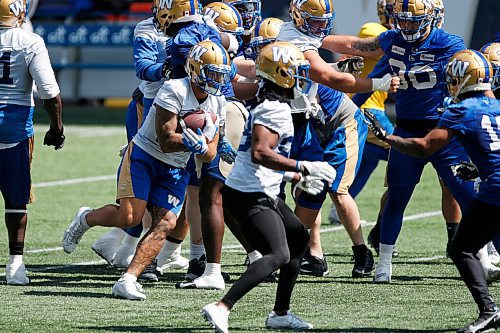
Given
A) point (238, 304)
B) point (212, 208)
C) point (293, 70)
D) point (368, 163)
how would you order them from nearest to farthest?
1. point (293, 70)
2. point (238, 304)
3. point (212, 208)
4. point (368, 163)

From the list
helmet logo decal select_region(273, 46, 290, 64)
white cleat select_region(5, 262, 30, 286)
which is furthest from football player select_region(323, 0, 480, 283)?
white cleat select_region(5, 262, 30, 286)

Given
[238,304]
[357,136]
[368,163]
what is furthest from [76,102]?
[238,304]

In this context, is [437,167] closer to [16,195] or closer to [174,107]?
[174,107]

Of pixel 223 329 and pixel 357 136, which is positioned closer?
pixel 223 329

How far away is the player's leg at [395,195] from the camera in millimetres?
7766

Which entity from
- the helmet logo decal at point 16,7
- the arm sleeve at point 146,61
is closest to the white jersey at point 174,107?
the arm sleeve at point 146,61

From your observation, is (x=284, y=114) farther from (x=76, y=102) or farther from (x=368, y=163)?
(x=76, y=102)

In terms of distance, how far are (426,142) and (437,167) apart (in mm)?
1504

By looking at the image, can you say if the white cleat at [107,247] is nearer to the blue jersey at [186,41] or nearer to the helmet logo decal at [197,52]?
the blue jersey at [186,41]

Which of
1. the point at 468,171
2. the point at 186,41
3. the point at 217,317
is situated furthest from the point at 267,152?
the point at 186,41

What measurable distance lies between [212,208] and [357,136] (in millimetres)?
1646

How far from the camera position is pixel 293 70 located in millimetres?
6203

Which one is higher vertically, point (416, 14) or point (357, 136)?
point (416, 14)

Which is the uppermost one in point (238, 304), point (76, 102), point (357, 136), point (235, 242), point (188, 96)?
point (188, 96)
